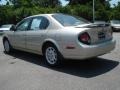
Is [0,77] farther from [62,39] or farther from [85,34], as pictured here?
[85,34]

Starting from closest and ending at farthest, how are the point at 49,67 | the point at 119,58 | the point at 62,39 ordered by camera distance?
the point at 62,39 < the point at 49,67 < the point at 119,58

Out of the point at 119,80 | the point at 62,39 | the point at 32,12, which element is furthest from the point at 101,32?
the point at 32,12

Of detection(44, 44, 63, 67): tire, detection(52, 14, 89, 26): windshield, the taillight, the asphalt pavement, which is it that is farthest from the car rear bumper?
detection(52, 14, 89, 26): windshield

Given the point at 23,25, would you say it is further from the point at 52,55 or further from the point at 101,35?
the point at 101,35

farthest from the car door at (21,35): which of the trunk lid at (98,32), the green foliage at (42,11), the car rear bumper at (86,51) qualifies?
the green foliage at (42,11)

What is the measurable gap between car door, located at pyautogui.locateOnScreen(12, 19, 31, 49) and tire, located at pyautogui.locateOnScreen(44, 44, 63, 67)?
1382 millimetres

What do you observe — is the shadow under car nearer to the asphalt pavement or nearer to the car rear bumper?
the asphalt pavement

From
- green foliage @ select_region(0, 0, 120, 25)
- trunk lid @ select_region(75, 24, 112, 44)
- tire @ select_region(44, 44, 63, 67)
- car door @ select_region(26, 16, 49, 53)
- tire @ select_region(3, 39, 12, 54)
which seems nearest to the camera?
trunk lid @ select_region(75, 24, 112, 44)

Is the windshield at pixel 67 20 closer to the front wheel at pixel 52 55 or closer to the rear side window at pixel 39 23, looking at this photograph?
the rear side window at pixel 39 23

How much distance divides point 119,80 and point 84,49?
1178 millimetres

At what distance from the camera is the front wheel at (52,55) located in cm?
699

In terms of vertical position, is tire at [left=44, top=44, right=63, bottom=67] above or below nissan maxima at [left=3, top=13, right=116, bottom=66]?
below

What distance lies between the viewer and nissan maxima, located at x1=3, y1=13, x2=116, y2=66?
6340 millimetres

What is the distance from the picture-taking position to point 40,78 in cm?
621
